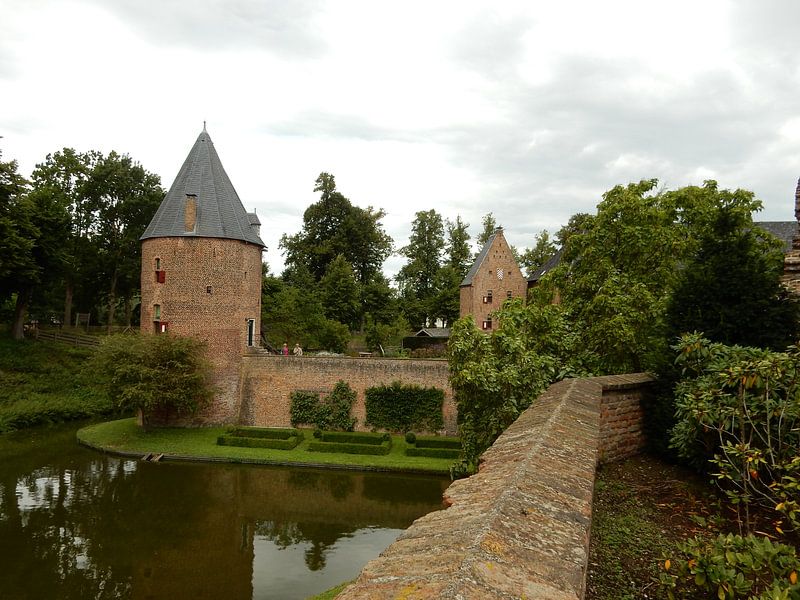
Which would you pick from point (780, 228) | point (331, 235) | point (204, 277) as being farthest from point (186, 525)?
point (331, 235)

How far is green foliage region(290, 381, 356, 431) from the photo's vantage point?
24344 mm

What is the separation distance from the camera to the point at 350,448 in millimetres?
21469

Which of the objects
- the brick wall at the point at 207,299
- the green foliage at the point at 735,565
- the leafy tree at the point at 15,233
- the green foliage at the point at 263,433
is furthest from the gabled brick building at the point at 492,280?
the green foliage at the point at 735,565

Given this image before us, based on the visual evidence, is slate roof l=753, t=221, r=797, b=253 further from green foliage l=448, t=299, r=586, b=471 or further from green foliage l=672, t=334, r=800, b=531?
green foliage l=672, t=334, r=800, b=531

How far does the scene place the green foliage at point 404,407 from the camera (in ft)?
78.9

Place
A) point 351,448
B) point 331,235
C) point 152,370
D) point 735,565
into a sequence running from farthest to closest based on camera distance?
point 331,235 → point 152,370 → point 351,448 → point 735,565

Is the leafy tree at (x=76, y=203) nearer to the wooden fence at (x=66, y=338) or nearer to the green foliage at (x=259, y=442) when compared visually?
the wooden fence at (x=66, y=338)

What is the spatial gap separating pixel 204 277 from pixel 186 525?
12.1 metres

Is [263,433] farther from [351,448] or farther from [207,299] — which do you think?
[207,299]

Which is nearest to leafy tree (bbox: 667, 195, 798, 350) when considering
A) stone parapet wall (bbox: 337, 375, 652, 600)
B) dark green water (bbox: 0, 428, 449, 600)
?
stone parapet wall (bbox: 337, 375, 652, 600)

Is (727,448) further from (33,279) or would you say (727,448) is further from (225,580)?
(33,279)

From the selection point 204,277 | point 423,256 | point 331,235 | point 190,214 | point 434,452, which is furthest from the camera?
point 423,256

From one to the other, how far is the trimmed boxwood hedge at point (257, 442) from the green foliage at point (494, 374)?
12.6m

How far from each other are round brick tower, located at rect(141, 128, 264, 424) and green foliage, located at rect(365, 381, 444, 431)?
628 centimetres
